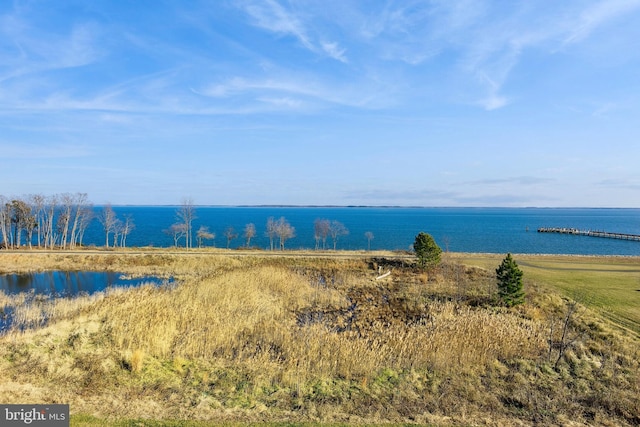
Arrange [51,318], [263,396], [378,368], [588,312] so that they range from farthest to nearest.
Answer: [588,312] < [51,318] < [378,368] < [263,396]

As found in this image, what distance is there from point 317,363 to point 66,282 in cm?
3362

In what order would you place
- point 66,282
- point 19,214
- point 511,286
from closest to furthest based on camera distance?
point 511,286, point 66,282, point 19,214

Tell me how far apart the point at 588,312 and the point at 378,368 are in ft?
56.4

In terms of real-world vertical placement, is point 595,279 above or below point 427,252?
below

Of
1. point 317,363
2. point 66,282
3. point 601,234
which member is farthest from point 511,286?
point 601,234

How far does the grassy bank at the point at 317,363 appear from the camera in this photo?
9.77 metres

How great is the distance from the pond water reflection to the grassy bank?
7.73 m

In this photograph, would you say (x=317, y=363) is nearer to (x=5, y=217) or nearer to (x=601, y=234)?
(x=5, y=217)

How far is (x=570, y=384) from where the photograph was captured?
12422 mm

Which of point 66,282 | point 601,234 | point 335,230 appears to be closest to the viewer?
point 66,282

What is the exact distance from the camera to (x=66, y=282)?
3472 centimetres

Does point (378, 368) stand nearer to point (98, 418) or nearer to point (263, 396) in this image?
point (263, 396)

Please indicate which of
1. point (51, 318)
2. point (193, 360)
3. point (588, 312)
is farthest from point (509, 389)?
point (51, 318)

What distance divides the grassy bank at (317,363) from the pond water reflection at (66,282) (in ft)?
25.4
